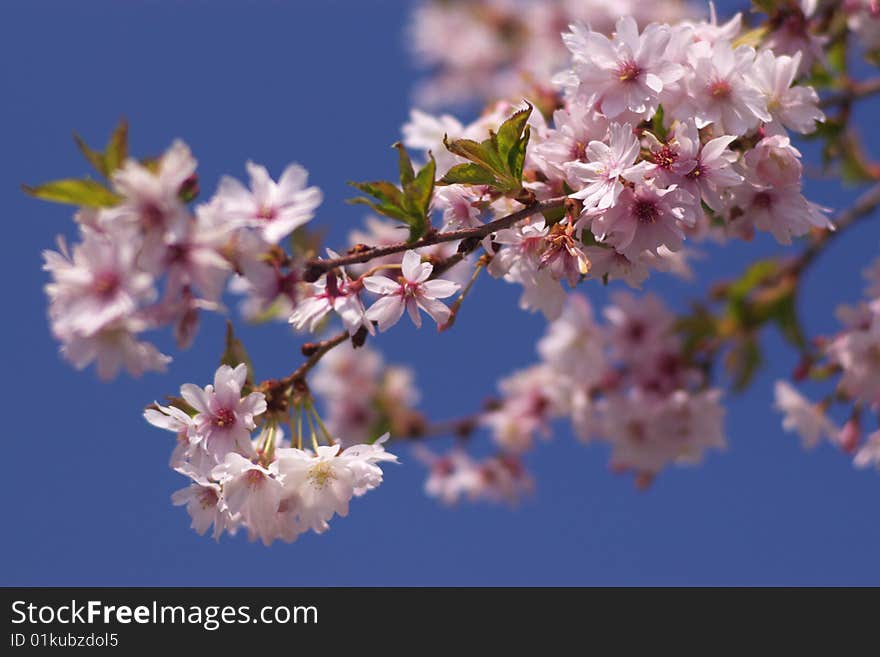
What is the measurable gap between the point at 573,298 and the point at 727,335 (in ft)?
2.09

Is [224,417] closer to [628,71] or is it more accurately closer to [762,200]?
[628,71]

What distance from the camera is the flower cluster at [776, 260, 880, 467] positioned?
9.30 feet

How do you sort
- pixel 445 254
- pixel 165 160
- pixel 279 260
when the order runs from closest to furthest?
pixel 165 160, pixel 279 260, pixel 445 254

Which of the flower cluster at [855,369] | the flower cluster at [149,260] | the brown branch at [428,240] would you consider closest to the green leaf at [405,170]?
the brown branch at [428,240]

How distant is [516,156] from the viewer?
184 cm

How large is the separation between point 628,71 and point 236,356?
1012mm

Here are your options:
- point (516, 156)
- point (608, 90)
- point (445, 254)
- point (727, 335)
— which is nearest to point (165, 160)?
point (516, 156)

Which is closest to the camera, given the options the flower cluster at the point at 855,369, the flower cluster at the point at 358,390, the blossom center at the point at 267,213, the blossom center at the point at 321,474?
the blossom center at the point at 267,213

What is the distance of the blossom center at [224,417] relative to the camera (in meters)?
1.89

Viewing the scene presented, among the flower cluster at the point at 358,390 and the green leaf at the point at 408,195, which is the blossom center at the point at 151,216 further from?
the flower cluster at the point at 358,390

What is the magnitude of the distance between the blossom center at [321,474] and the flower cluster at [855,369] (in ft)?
5.86

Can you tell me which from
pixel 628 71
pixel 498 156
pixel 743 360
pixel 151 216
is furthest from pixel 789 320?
pixel 151 216

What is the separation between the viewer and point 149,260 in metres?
1.43

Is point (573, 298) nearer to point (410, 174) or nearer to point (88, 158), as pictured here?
point (410, 174)
